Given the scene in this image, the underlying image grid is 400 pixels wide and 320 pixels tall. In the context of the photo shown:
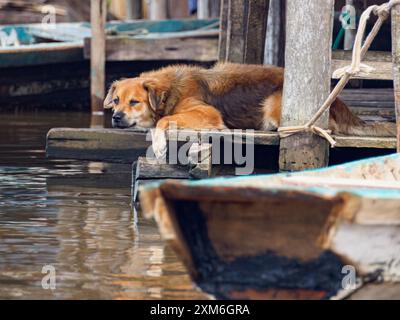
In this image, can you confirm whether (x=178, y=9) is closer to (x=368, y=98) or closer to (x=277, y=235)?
(x=368, y=98)

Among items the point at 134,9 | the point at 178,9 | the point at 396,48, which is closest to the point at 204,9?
the point at 134,9

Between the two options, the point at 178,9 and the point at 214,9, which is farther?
the point at 178,9

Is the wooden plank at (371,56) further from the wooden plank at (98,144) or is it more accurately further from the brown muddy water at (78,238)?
the brown muddy water at (78,238)

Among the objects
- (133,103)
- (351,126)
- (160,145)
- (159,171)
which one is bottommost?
(159,171)

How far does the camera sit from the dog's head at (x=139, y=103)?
8016mm

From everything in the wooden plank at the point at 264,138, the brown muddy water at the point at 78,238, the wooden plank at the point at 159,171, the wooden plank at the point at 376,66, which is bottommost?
the brown muddy water at the point at 78,238

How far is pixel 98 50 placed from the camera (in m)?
14.6

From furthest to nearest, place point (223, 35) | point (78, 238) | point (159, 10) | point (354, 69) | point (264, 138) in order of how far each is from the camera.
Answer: point (159, 10)
point (223, 35)
point (264, 138)
point (78, 238)
point (354, 69)

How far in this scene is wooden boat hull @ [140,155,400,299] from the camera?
14.0ft

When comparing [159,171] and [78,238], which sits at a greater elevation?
[159,171]

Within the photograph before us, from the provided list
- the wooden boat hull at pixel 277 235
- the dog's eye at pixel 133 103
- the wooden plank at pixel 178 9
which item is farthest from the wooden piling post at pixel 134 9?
the wooden boat hull at pixel 277 235

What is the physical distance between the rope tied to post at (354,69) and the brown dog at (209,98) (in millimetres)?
609

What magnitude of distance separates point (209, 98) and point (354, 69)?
70.0 inches

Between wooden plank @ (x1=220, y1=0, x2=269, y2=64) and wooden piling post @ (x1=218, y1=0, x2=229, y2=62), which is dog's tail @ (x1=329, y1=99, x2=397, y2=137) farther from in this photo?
wooden piling post @ (x1=218, y1=0, x2=229, y2=62)
